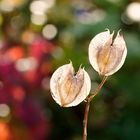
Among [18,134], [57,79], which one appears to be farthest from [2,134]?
[57,79]

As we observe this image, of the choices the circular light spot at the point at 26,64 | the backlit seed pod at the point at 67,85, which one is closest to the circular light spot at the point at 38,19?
the circular light spot at the point at 26,64

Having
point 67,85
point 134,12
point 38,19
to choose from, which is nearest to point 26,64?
point 38,19

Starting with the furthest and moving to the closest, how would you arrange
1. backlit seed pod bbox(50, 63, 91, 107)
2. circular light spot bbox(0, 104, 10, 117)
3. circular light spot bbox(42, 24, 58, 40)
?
circular light spot bbox(42, 24, 58, 40) < circular light spot bbox(0, 104, 10, 117) < backlit seed pod bbox(50, 63, 91, 107)

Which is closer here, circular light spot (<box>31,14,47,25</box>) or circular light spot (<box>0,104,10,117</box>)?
circular light spot (<box>0,104,10,117</box>)

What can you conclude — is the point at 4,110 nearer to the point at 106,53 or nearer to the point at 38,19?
the point at 38,19

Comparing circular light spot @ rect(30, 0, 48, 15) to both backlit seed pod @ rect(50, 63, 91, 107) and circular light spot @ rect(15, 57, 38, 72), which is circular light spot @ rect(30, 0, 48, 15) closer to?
circular light spot @ rect(15, 57, 38, 72)

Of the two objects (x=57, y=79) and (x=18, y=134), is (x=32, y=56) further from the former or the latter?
(x=57, y=79)

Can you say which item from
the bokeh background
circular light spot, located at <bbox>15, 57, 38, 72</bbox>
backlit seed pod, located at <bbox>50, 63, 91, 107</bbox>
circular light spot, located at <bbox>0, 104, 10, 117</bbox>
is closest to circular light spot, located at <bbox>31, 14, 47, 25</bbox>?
the bokeh background

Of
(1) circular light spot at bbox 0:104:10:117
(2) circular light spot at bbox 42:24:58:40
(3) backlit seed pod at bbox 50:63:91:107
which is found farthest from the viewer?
(2) circular light spot at bbox 42:24:58:40
